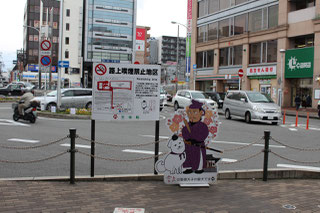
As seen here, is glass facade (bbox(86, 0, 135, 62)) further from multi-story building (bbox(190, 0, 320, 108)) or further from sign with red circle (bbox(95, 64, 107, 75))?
sign with red circle (bbox(95, 64, 107, 75))

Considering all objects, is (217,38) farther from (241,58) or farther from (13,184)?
(13,184)

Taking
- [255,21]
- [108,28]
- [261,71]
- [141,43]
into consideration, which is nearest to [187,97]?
[261,71]

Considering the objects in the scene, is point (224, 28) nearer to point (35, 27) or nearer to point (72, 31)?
point (72, 31)

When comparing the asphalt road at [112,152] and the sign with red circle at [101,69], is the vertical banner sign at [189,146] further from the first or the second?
the sign with red circle at [101,69]

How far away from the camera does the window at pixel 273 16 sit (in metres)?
34.7

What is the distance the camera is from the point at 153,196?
5160 millimetres

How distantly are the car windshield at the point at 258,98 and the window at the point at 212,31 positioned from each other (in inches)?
1009

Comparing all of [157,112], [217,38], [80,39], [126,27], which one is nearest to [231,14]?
[217,38]

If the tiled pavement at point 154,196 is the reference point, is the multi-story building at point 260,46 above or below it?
above

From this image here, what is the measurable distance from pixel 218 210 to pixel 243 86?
115 ft

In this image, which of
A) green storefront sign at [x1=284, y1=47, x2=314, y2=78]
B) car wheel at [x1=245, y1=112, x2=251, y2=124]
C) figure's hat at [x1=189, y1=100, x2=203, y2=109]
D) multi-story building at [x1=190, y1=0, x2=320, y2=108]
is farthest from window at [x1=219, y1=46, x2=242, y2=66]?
figure's hat at [x1=189, y1=100, x2=203, y2=109]

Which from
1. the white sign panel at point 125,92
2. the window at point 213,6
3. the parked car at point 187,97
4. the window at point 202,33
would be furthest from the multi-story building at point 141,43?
the white sign panel at point 125,92

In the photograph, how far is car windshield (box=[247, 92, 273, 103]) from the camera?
1906cm

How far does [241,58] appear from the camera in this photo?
1551 inches
